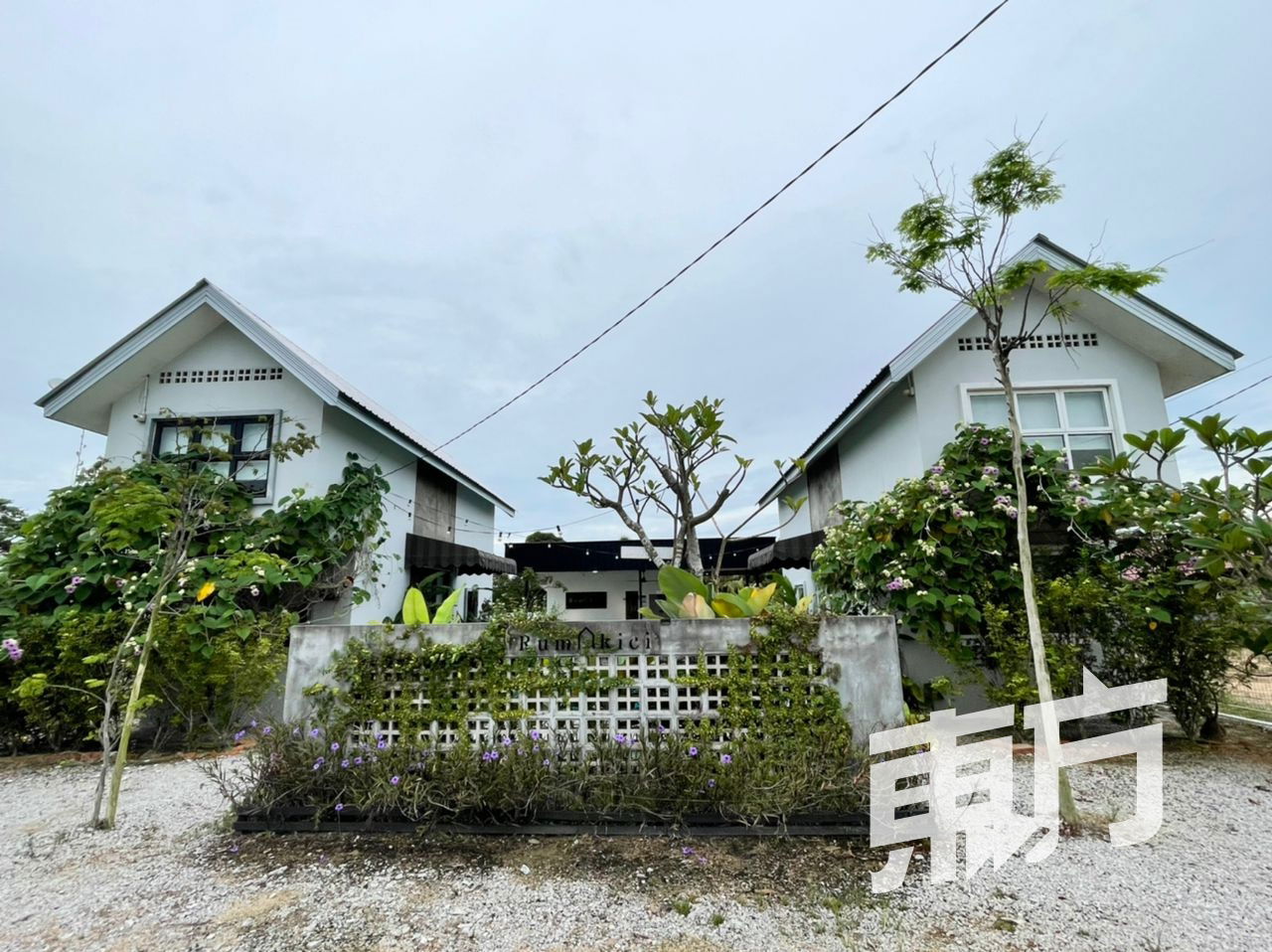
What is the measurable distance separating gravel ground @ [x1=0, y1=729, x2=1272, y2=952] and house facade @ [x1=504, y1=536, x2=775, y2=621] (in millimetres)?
11473

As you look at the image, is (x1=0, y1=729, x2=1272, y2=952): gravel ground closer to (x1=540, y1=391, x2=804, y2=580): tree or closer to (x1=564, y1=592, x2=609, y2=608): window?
(x1=540, y1=391, x2=804, y2=580): tree

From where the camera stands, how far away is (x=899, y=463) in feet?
27.7

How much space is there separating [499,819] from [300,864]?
1.20m

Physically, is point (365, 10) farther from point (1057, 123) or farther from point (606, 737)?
point (606, 737)

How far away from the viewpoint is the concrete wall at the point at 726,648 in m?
4.44

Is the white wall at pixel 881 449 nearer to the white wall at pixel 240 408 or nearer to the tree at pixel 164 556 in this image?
the tree at pixel 164 556

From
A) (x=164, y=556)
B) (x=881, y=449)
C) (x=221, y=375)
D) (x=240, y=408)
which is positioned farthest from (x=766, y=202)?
(x=221, y=375)

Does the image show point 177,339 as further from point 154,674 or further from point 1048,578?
point 1048,578

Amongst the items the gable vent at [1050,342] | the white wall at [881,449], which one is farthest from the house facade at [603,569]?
the gable vent at [1050,342]

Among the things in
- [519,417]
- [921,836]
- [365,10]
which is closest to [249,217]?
[365,10]

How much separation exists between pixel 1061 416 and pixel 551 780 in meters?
8.11

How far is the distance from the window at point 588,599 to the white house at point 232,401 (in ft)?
31.9

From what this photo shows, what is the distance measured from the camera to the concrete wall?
444 centimetres

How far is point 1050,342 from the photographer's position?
319 inches
